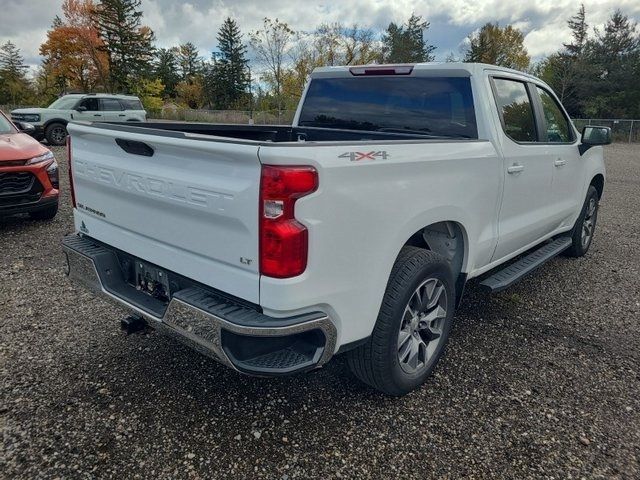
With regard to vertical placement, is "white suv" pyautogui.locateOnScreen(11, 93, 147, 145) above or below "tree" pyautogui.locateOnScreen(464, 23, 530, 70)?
below

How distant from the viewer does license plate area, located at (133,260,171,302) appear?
2.42 m

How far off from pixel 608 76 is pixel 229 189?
50.0 metres

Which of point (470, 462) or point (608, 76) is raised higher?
point (608, 76)

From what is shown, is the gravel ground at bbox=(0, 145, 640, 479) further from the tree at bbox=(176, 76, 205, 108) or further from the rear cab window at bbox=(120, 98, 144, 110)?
the tree at bbox=(176, 76, 205, 108)

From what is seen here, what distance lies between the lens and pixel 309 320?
78.5 inches

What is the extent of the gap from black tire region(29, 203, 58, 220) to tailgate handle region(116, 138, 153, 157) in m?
4.37

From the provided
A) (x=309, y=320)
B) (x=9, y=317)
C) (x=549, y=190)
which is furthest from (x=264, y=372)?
(x=549, y=190)

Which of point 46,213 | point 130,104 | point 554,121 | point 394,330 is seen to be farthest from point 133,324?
point 130,104

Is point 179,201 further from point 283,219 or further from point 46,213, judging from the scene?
point 46,213

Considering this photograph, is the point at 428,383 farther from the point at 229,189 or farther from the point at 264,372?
the point at 229,189

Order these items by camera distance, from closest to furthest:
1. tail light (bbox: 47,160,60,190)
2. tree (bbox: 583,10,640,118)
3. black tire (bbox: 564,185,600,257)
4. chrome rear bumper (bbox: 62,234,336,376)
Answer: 1. chrome rear bumper (bbox: 62,234,336,376)
2. black tire (bbox: 564,185,600,257)
3. tail light (bbox: 47,160,60,190)
4. tree (bbox: 583,10,640,118)

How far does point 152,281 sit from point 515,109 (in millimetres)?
2903

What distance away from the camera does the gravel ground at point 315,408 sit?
7.31 feet

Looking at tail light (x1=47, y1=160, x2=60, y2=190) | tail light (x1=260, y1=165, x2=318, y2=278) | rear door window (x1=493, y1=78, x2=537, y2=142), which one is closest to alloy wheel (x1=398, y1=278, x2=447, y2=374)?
tail light (x1=260, y1=165, x2=318, y2=278)
